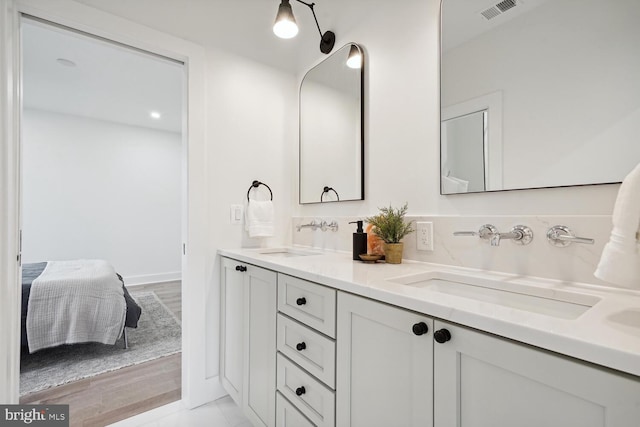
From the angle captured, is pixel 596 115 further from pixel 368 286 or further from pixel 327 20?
pixel 327 20

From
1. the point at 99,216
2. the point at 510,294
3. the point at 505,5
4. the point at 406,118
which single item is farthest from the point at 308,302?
the point at 99,216

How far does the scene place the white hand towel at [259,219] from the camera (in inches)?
75.6

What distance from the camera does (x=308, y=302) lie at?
43.9 inches

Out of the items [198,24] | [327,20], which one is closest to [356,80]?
[327,20]

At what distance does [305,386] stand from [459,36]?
1.52 meters

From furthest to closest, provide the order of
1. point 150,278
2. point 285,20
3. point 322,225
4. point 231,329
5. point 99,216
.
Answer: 1. point 150,278
2. point 99,216
3. point 322,225
4. point 231,329
5. point 285,20

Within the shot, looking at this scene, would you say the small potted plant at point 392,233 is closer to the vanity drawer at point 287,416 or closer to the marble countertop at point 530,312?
the marble countertop at point 530,312

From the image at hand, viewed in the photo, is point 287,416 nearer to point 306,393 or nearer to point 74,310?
point 306,393

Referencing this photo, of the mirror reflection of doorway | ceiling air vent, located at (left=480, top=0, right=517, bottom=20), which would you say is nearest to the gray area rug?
the mirror reflection of doorway

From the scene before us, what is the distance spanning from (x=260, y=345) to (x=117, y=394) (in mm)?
1142

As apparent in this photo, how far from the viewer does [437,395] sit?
70 centimetres

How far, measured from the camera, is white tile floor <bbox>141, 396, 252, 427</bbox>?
5.20ft

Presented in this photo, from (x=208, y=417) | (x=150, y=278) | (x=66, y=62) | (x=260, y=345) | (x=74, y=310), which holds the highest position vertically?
(x=66, y=62)

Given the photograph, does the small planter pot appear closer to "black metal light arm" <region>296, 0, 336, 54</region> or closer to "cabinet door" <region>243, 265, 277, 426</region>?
"cabinet door" <region>243, 265, 277, 426</region>
